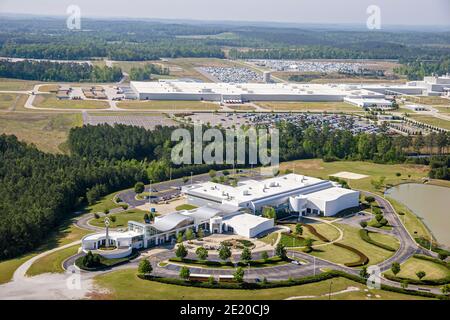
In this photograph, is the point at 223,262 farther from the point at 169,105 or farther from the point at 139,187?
the point at 169,105

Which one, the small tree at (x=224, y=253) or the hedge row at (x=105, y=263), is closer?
the hedge row at (x=105, y=263)

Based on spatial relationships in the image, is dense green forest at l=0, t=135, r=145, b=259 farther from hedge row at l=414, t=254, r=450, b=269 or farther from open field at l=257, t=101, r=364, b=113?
open field at l=257, t=101, r=364, b=113

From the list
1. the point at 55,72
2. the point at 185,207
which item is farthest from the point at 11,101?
the point at 185,207

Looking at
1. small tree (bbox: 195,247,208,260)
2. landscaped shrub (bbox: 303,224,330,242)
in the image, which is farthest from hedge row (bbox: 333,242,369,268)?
small tree (bbox: 195,247,208,260)

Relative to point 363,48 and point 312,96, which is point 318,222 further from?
point 363,48

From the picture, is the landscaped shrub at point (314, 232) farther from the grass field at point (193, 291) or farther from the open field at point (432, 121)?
the open field at point (432, 121)

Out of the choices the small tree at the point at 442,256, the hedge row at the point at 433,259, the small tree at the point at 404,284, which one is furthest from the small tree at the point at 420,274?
the small tree at the point at 442,256
